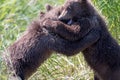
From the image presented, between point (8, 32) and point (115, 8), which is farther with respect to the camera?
point (8, 32)

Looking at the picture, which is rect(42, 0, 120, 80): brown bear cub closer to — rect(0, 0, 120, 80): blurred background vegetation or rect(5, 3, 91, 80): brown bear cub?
rect(5, 3, 91, 80): brown bear cub

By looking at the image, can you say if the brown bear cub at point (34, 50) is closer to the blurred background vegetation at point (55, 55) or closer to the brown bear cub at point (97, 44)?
the brown bear cub at point (97, 44)

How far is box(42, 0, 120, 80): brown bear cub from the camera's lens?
469 cm

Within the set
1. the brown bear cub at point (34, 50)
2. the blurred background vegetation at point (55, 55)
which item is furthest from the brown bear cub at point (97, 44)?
the blurred background vegetation at point (55, 55)

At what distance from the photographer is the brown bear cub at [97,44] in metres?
4.69

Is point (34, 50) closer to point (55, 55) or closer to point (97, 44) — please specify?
point (97, 44)

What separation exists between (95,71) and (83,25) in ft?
1.83

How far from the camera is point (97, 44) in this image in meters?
4.75

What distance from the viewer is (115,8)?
562 cm

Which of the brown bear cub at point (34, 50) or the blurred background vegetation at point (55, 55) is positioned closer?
the brown bear cub at point (34, 50)

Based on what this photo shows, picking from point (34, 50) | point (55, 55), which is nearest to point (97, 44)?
point (34, 50)

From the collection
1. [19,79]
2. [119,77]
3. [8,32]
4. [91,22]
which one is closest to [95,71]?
[119,77]

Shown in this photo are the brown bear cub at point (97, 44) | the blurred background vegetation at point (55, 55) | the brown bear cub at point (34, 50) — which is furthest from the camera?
the blurred background vegetation at point (55, 55)

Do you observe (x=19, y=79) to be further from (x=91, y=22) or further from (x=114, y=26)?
(x=114, y=26)
